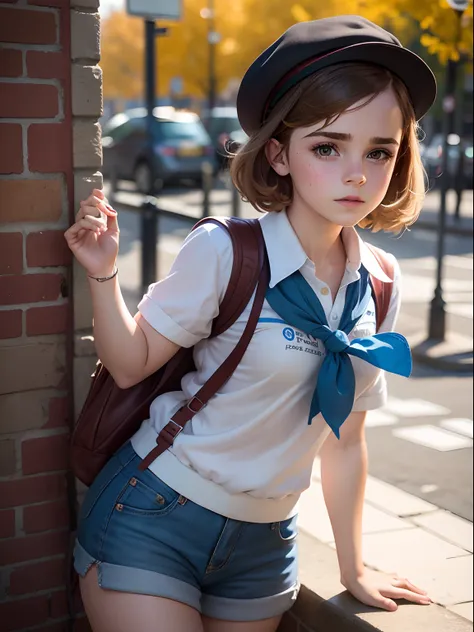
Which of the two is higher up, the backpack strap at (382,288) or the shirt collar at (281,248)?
the shirt collar at (281,248)

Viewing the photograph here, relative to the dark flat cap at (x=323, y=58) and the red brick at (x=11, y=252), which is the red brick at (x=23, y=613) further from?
the dark flat cap at (x=323, y=58)

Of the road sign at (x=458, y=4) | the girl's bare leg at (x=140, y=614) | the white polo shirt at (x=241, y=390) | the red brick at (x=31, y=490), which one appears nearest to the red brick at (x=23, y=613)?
the red brick at (x=31, y=490)

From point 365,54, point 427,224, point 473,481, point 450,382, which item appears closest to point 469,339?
Result: point 450,382

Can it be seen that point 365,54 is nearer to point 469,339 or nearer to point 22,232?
point 22,232

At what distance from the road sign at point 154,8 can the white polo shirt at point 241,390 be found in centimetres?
790

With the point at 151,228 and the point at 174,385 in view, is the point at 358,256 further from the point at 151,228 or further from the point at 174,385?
the point at 151,228

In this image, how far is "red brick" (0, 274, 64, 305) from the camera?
102 inches

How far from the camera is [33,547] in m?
2.82

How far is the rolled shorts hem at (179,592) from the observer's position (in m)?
2.27

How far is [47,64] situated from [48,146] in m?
0.19

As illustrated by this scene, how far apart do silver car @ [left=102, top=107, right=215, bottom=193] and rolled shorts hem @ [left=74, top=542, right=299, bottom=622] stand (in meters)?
22.4

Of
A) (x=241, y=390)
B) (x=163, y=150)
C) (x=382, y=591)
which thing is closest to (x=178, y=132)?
(x=163, y=150)

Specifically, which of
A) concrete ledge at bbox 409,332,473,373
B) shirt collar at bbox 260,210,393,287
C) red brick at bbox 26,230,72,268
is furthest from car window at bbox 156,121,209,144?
shirt collar at bbox 260,210,393,287

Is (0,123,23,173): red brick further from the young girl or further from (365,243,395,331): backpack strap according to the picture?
(365,243,395,331): backpack strap
